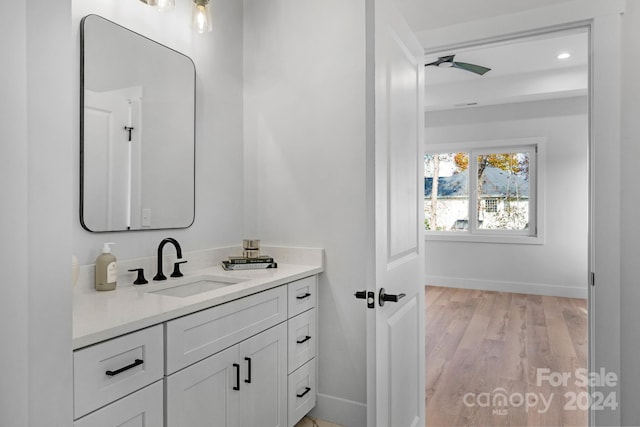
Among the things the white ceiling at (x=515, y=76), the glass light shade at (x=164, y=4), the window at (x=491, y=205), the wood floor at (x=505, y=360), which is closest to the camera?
the glass light shade at (x=164, y=4)

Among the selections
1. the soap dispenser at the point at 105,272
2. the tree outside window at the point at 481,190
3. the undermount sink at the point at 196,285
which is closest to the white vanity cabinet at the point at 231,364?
the undermount sink at the point at 196,285

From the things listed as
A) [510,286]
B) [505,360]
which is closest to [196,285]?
[505,360]

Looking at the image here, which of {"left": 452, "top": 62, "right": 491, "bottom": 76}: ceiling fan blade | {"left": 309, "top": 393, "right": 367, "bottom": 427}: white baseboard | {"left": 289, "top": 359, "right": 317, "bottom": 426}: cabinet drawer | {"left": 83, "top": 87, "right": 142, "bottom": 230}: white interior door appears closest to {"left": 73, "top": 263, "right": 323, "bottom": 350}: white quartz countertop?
{"left": 83, "top": 87, "right": 142, "bottom": 230}: white interior door

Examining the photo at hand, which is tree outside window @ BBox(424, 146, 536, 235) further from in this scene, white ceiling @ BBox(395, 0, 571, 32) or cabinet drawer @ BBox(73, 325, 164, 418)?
cabinet drawer @ BBox(73, 325, 164, 418)

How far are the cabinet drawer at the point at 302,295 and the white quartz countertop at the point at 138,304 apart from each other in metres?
0.06

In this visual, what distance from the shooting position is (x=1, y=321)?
31.6 inches

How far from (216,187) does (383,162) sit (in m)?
1.26

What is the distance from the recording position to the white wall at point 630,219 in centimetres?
164

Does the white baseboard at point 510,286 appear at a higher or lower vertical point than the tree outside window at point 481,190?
lower

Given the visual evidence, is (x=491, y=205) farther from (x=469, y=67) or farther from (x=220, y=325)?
(x=220, y=325)

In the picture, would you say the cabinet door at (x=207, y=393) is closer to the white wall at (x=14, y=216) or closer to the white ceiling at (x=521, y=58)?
the white wall at (x=14, y=216)

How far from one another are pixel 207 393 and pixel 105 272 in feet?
2.19

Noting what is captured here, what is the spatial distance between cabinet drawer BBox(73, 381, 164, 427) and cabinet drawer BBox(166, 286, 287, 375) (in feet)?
0.29

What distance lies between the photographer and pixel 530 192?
5.49 m
